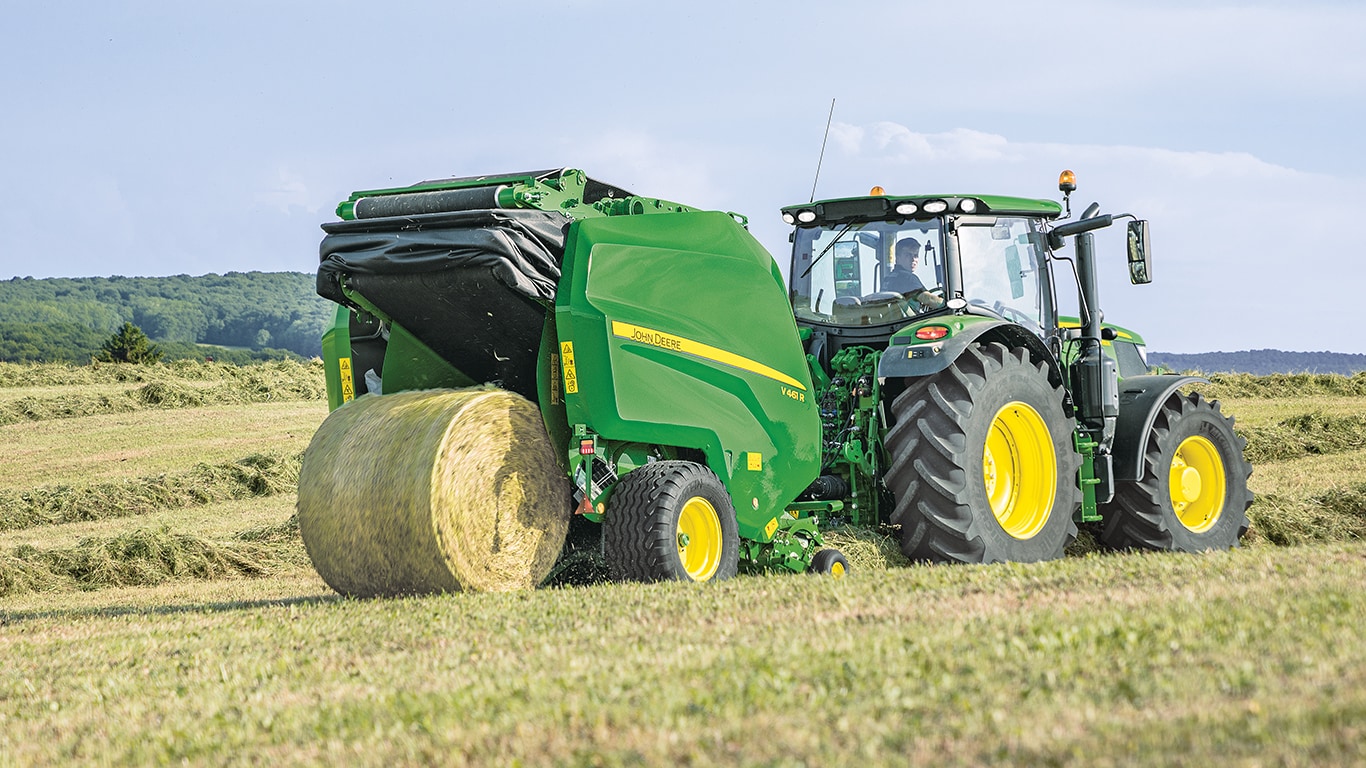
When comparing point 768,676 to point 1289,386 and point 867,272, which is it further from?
point 1289,386

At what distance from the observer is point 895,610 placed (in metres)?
5.52

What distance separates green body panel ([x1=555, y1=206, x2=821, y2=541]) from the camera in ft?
24.1

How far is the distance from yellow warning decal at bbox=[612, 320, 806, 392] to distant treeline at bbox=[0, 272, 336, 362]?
300 ft

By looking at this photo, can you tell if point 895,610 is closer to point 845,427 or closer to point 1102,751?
point 1102,751

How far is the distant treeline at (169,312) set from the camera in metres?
103

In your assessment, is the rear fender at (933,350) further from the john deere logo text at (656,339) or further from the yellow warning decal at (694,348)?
the john deere logo text at (656,339)

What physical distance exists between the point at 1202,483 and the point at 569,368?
5806 mm

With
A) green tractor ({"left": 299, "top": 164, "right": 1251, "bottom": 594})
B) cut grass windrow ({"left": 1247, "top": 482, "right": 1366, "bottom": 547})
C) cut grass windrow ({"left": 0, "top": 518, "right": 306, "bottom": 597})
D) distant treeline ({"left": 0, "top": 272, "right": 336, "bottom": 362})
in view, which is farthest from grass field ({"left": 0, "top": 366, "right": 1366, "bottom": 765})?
distant treeline ({"left": 0, "top": 272, "right": 336, "bottom": 362})

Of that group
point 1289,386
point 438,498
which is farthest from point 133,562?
point 1289,386

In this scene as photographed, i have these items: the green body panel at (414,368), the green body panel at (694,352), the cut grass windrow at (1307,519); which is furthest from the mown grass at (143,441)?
the cut grass windrow at (1307,519)

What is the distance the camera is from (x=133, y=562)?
1243 centimetres

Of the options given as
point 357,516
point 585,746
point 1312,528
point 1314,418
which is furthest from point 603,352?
point 1314,418

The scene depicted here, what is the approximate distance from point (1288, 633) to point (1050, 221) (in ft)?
19.6

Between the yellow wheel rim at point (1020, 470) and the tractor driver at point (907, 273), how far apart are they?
1058 mm
